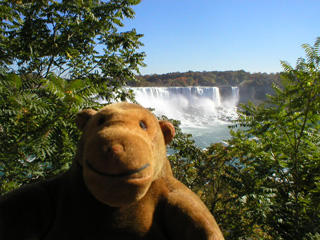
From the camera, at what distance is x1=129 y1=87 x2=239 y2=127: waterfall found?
26.5m

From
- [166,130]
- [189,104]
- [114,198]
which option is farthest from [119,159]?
[189,104]

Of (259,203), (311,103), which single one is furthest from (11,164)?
(311,103)

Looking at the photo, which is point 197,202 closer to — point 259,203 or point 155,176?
point 155,176

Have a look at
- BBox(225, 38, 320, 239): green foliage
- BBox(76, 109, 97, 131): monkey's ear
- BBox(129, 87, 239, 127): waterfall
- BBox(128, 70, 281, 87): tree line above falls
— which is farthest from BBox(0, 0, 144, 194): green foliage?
BBox(128, 70, 281, 87): tree line above falls

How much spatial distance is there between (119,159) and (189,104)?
33.4 meters

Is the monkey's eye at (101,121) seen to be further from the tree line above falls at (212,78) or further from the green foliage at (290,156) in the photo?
the tree line above falls at (212,78)

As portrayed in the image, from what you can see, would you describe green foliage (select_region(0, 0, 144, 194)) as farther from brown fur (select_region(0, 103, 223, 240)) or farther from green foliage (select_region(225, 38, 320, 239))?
green foliage (select_region(225, 38, 320, 239))

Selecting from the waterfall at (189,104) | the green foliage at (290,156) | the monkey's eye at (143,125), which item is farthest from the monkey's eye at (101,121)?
the waterfall at (189,104)

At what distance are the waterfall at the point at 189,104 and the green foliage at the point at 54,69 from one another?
751 inches

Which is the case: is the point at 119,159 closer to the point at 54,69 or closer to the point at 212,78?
the point at 54,69

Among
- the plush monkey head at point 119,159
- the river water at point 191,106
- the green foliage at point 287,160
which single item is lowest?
the river water at point 191,106

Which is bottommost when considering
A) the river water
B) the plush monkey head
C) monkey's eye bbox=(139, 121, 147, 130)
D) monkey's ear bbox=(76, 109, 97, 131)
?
the river water

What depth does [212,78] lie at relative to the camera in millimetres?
56625

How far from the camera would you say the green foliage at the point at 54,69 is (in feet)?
6.40
